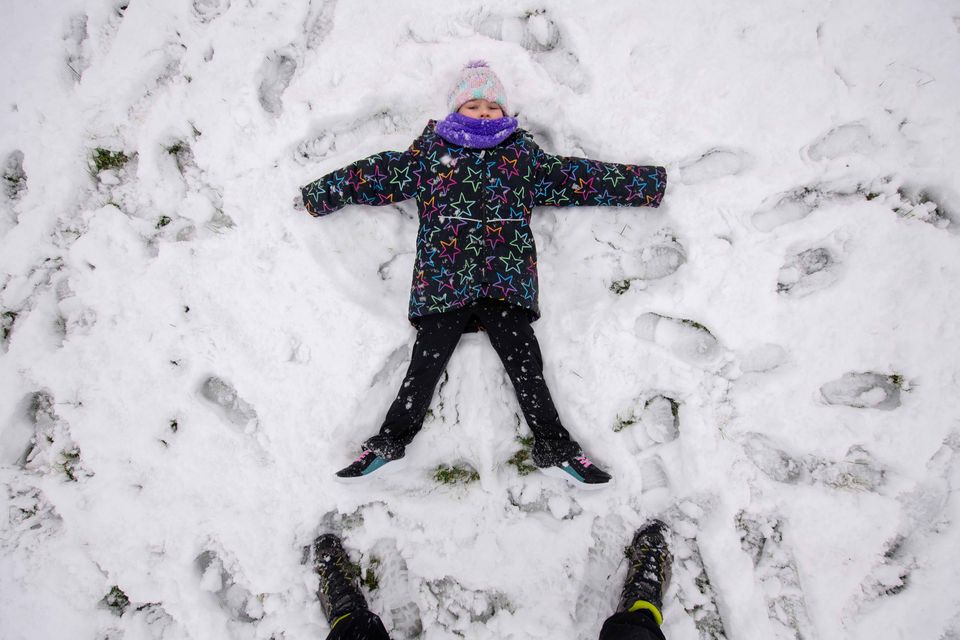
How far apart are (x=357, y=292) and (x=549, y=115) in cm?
150

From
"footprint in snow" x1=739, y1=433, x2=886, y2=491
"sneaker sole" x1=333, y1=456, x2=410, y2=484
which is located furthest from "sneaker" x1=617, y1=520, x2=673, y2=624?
"sneaker sole" x1=333, y1=456, x2=410, y2=484

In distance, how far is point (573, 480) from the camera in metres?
2.39

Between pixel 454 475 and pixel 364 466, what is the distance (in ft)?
1.66

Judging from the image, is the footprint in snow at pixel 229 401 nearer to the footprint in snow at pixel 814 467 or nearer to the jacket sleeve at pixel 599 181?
the jacket sleeve at pixel 599 181

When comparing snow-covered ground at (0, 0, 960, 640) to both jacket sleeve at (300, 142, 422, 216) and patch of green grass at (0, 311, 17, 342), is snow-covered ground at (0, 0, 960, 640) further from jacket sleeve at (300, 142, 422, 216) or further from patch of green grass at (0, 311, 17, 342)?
jacket sleeve at (300, 142, 422, 216)

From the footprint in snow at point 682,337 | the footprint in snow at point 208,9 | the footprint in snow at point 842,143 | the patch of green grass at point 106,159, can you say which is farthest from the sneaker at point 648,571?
the footprint in snow at point 208,9

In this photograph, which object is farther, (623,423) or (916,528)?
(623,423)

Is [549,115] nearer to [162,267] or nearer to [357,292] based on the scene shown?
[357,292]

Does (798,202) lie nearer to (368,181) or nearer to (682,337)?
(682,337)

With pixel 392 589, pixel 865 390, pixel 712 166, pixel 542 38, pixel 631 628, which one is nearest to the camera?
pixel 631 628

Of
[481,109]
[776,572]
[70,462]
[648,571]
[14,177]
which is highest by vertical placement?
[14,177]

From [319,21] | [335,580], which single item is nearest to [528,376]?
[335,580]

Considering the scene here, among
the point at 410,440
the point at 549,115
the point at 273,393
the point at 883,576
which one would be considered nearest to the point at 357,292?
the point at 273,393

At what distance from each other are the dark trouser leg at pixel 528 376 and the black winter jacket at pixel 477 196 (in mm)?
102
